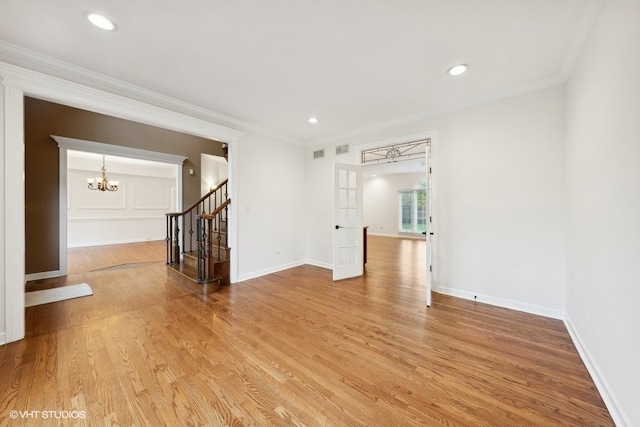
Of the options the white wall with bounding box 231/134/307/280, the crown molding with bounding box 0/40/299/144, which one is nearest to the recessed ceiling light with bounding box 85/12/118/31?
the crown molding with bounding box 0/40/299/144

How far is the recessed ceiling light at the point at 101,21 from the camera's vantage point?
1.82 m

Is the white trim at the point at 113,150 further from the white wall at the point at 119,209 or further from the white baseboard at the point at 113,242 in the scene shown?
the white baseboard at the point at 113,242

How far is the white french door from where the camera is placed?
4.27 metres

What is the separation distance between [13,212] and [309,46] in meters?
3.15

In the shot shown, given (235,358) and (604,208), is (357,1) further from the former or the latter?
(235,358)

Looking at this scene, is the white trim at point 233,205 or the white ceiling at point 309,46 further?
the white trim at point 233,205

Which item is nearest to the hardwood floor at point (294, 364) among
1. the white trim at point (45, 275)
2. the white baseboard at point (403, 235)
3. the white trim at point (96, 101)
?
the white trim at point (45, 275)

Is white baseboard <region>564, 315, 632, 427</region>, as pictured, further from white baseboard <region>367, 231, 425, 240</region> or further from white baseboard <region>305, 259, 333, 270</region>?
white baseboard <region>367, 231, 425, 240</region>

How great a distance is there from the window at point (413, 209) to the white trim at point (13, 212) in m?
10.5

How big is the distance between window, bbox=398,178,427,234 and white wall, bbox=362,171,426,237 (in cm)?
18

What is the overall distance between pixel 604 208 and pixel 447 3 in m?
1.86

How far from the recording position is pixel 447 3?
172cm
